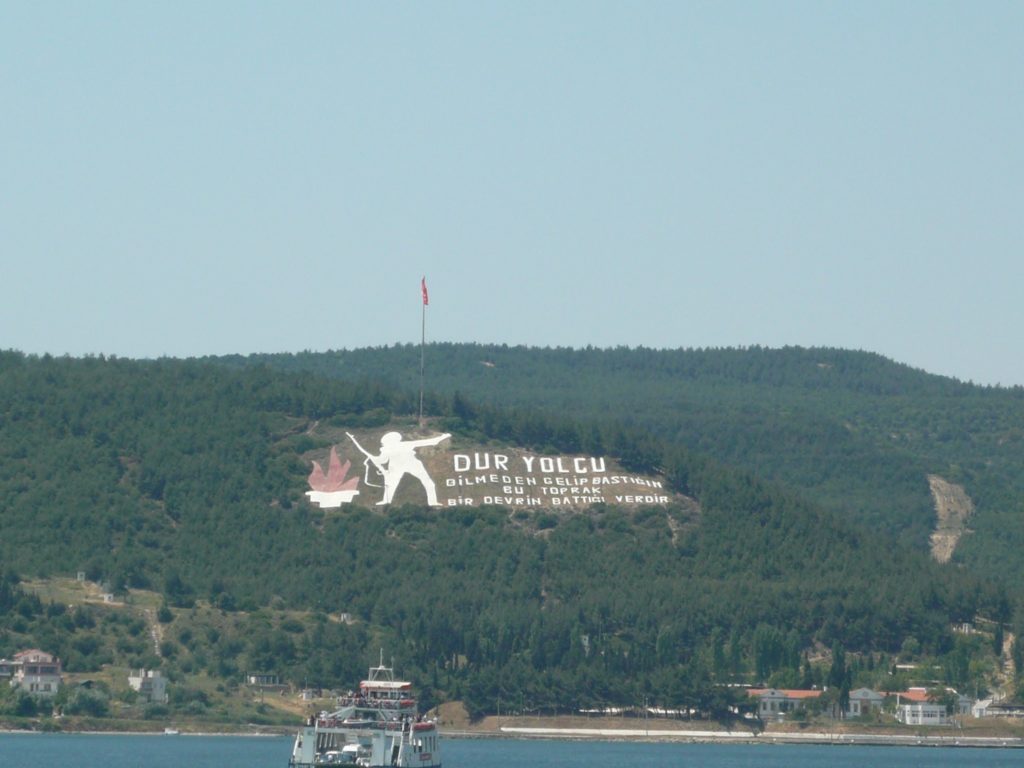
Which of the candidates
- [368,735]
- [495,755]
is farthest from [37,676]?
[368,735]

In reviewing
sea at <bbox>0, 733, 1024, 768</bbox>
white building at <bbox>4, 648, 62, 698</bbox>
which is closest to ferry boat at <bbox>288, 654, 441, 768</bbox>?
sea at <bbox>0, 733, 1024, 768</bbox>

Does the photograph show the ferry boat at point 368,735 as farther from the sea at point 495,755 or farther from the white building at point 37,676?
the white building at point 37,676

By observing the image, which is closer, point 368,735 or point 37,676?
point 368,735

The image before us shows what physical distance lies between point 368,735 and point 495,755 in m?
42.0

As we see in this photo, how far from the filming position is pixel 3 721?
193 m

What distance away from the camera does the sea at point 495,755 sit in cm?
15875

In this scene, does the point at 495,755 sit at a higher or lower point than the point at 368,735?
higher

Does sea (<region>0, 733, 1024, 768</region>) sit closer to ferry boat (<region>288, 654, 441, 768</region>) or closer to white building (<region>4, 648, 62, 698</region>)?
white building (<region>4, 648, 62, 698</region>)

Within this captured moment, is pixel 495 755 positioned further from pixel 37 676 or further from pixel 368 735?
pixel 37 676

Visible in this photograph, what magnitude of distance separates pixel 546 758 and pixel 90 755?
108 feet

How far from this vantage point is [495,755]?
174000 mm

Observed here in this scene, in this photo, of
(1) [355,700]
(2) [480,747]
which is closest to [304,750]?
(1) [355,700]

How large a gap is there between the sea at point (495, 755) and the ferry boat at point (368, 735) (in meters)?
20.4

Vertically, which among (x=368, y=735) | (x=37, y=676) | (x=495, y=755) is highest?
(x=37, y=676)
